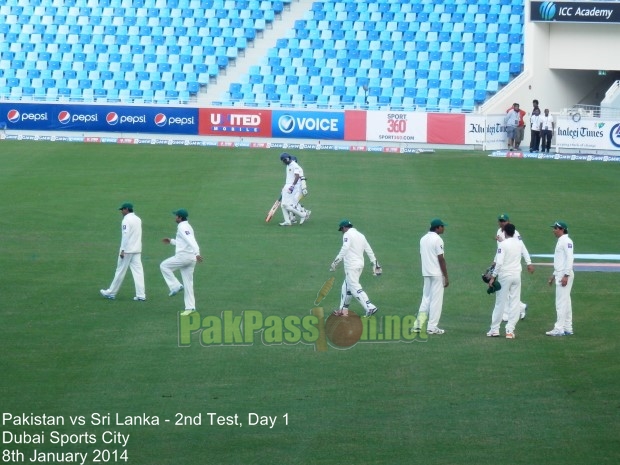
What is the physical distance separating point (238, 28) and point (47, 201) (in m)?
19.6

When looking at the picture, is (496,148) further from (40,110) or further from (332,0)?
(40,110)

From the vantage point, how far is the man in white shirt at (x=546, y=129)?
130ft

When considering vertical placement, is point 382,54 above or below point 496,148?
above

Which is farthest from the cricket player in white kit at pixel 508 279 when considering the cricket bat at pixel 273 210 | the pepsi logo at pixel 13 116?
the pepsi logo at pixel 13 116

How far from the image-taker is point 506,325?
57.3ft

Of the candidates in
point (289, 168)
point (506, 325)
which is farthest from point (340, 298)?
point (289, 168)

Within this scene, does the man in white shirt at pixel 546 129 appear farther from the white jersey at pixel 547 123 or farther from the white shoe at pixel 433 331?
the white shoe at pixel 433 331

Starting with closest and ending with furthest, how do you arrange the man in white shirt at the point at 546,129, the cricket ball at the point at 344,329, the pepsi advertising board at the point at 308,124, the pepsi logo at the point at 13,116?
the cricket ball at the point at 344,329
the man in white shirt at the point at 546,129
the pepsi advertising board at the point at 308,124
the pepsi logo at the point at 13,116

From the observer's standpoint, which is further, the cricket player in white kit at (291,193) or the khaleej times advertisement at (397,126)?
the khaleej times advertisement at (397,126)

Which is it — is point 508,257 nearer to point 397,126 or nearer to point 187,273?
point 187,273

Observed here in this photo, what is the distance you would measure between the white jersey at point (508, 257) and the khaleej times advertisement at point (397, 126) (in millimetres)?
23943

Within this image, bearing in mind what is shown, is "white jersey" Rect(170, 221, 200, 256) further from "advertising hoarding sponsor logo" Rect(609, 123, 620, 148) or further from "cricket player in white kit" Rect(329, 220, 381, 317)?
"advertising hoarding sponsor logo" Rect(609, 123, 620, 148)

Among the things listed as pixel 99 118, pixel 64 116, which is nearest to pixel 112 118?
pixel 99 118

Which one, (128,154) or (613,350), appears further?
(128,154)
